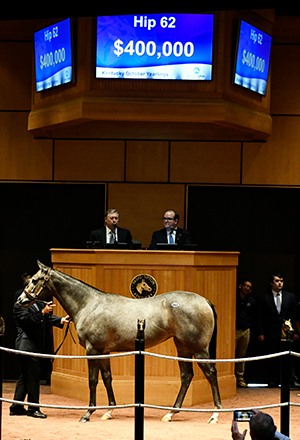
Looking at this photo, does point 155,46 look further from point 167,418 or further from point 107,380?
point 167,418

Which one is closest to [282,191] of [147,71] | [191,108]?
[191,108]

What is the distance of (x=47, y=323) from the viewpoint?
23.6ft

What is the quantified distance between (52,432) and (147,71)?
16.3 ft

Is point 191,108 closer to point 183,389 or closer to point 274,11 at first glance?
point 274,11

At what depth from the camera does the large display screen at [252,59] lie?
29.6 feet

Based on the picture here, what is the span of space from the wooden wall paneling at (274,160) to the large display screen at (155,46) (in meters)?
1.96

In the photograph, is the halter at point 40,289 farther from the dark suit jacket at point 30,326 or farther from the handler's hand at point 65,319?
the handler's hand at point 65,319

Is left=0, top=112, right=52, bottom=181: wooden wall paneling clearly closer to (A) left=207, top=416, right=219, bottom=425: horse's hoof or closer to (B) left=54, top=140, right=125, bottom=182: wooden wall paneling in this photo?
(B) left=54, top=140, right=125, bottom=182: wooden wall paneling

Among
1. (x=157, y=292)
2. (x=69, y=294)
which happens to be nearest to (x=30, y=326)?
(x=69, y=294)

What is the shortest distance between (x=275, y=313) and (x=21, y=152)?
4.80 m

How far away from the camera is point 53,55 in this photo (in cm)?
932

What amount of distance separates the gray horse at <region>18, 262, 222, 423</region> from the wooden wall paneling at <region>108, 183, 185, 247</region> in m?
3.08

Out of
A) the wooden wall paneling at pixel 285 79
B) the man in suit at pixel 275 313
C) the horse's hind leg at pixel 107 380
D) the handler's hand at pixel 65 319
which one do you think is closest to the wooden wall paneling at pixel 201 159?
the wooden wall paneling at pixel 285 79

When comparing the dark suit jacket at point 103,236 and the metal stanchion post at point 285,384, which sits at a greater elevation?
the dark suit jacket at point 103,236
